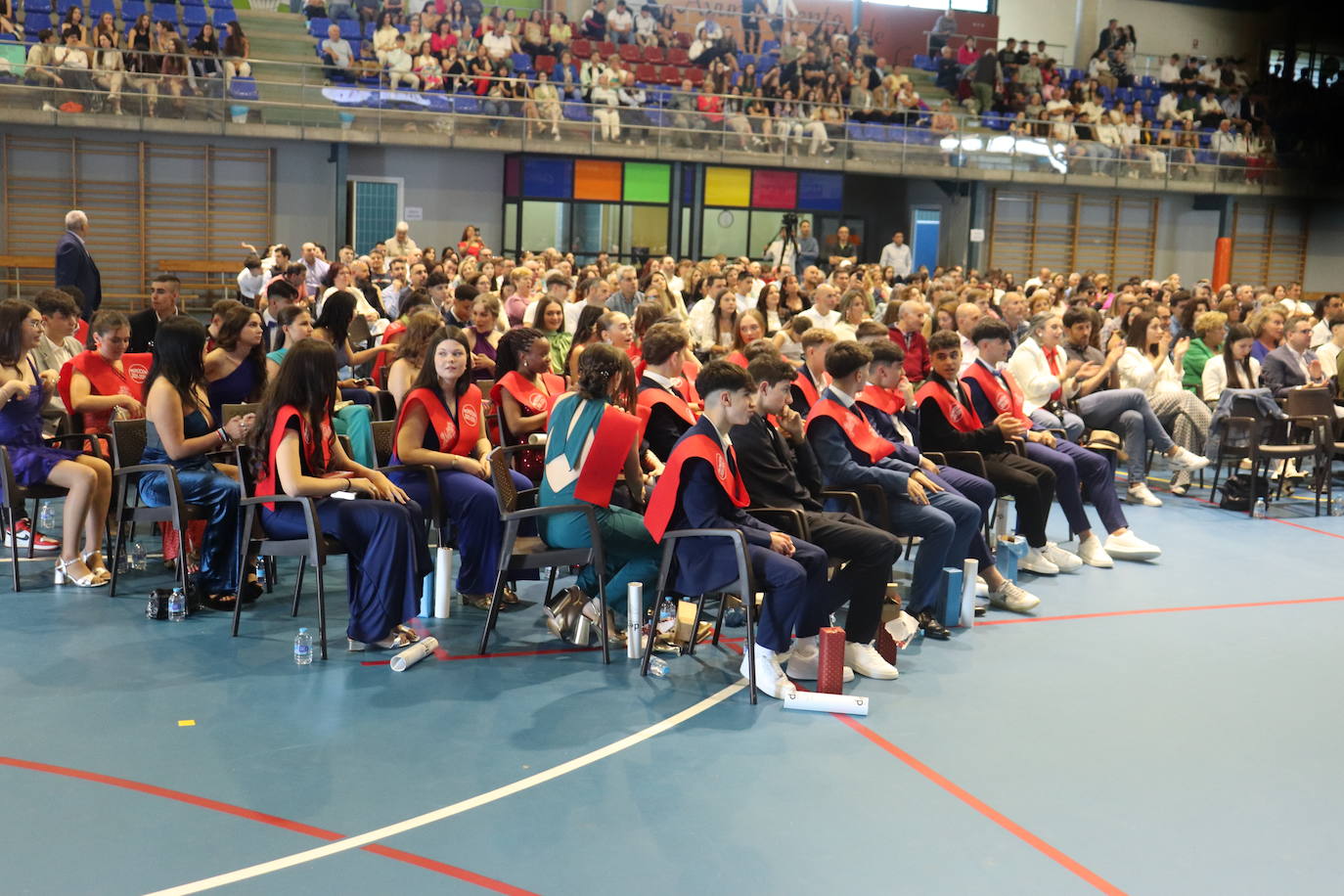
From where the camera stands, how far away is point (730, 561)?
14.3 ft

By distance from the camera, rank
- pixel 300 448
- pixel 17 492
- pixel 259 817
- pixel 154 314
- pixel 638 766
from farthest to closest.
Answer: pixel 154 314 < pixel 17 492 < pixel 300 448 < pixel 638 766 < pixel 259 817

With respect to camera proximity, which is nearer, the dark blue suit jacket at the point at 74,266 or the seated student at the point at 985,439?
the seated student at the point at 985,439

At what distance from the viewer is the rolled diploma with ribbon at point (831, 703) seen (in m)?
4.22

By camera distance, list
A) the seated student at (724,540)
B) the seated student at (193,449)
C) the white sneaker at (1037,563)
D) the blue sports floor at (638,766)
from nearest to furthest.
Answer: the blue sports floor at (638,766) < the seated student at (724,540) < the seated student at (193,449) < the white sneaker at (1037,563)

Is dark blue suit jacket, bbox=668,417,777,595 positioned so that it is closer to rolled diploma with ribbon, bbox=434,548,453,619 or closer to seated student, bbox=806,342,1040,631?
seated student, bbox=806,342,1040,631

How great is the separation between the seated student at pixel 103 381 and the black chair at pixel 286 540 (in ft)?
4.24

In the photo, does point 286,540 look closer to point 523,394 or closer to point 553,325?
point 523,394

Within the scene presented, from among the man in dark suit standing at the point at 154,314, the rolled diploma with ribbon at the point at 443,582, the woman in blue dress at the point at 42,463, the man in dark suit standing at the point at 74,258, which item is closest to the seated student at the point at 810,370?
the rolled diploma with ribbon at the point at 443,582

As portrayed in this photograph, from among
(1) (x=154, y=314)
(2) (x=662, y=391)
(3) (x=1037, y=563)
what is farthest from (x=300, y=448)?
(3) (x=1037, y=563)

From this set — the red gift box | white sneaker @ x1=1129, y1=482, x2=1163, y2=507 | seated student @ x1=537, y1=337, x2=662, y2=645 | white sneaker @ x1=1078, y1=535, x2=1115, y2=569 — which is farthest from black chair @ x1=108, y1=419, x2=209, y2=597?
white sneaker @ x1=1129, y1=482, x2=1163, y2=507

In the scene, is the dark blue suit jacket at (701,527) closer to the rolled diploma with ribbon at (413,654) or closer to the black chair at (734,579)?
the black chair at (734,579)

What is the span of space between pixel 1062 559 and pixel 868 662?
217 centimetres

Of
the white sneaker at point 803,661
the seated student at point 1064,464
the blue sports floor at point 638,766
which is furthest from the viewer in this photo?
the seated student at point 1064,464

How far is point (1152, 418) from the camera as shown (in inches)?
317
